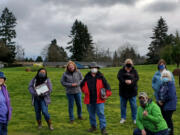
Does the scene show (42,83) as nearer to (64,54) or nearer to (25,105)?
(25,105)

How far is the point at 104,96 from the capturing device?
648 centimetres

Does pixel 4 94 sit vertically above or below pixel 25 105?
above

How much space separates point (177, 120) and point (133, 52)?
66647 millimetres

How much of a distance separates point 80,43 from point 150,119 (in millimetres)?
67542

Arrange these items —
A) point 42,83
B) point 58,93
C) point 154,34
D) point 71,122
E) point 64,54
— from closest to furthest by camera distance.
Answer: point 42,83, point 71,122, point 58,93, point 154,34, point 64,54

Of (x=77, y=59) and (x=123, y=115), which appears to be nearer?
(x=123, y=115)

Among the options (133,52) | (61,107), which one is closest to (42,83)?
(61,107)

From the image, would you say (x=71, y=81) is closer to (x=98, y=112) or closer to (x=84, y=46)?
(x=98, y=112)

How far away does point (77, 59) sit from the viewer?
7069 cm

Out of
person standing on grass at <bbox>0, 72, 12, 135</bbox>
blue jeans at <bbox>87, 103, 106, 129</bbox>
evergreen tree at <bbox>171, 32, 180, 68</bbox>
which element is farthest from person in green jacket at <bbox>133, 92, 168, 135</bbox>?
evergreen tree at <bbox>171, 32, 180, 68</bbox>

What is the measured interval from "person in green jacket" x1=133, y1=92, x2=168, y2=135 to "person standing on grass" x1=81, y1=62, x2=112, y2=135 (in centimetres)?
155

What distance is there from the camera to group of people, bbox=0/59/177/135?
5.04 metres

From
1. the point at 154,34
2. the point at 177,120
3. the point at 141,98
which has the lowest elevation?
the point at 177,120

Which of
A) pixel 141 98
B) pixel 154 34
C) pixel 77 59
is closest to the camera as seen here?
pixel 141 98
